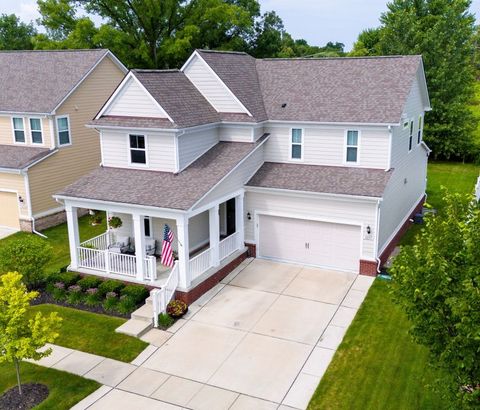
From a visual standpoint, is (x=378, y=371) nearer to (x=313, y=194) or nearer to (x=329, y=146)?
(x=313, y=194)

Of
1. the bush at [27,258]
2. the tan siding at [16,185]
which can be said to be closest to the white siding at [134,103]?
the bush at [27,258]

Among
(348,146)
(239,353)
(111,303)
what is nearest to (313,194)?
(348,146)

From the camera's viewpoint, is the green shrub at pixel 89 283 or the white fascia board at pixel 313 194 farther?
the white fascia board at pixel 313 194

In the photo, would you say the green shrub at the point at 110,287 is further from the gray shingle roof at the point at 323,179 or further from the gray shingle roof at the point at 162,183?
the gray shingle roof at the point at 323,179

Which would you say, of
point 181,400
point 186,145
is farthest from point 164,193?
point 181,400

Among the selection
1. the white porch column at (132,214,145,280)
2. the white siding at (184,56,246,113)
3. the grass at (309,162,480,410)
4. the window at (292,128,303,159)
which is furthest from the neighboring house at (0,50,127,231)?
the grass at (309,162,480,410)

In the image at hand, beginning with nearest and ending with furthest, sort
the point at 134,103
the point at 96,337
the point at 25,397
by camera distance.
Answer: the point at 25,397 < the point at 96,337 < the point at 134,103

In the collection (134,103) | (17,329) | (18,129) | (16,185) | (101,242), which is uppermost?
(134,103)

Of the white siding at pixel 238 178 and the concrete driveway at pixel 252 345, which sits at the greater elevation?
the white siding at pixel 238 178

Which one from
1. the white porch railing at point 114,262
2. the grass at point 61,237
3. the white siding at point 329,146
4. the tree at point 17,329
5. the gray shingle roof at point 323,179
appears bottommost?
the grass at point 61,237
